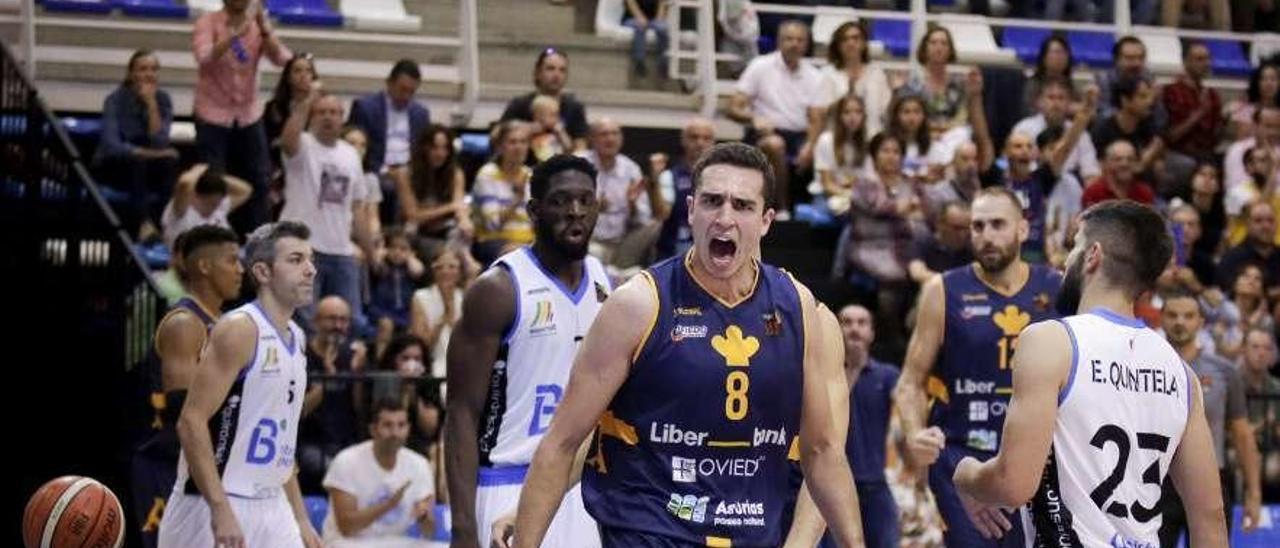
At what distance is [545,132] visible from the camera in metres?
14.9

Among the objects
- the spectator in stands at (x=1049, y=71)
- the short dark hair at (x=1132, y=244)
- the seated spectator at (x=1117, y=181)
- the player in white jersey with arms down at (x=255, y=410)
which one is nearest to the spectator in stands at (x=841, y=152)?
the seated spectator at (x=1117, y=181)

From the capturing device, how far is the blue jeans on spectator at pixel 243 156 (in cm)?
1430

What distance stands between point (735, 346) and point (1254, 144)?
12.1 meters

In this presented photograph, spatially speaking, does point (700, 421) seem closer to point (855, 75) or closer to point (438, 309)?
point (438, 309)

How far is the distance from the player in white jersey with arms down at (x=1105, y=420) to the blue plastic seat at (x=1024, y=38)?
562 inches

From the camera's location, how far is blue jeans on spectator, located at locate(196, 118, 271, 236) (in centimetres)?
1430

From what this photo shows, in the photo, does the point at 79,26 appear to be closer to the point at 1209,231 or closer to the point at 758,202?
the point at 1209,231

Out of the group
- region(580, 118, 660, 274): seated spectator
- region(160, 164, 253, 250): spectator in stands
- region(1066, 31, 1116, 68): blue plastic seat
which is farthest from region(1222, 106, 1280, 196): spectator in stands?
region(160, 164, 253, 250): spectator in stands

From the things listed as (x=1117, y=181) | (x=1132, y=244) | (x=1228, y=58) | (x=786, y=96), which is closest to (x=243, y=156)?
(x=786, y=96)

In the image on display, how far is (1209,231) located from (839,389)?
1130 cm

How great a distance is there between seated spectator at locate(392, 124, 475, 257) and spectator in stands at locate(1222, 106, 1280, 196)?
666 cm

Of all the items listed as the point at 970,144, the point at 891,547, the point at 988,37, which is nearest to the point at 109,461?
the point at 891,547

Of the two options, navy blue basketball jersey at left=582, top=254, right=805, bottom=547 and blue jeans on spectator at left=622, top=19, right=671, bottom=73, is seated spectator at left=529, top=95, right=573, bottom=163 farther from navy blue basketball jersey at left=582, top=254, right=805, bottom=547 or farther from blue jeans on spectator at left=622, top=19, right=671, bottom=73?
navy blue basketball jersey at left=582, top=254, right=805, bottom=547

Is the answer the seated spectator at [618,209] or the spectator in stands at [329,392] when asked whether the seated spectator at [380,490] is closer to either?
the spectator in stands at [329,392]
